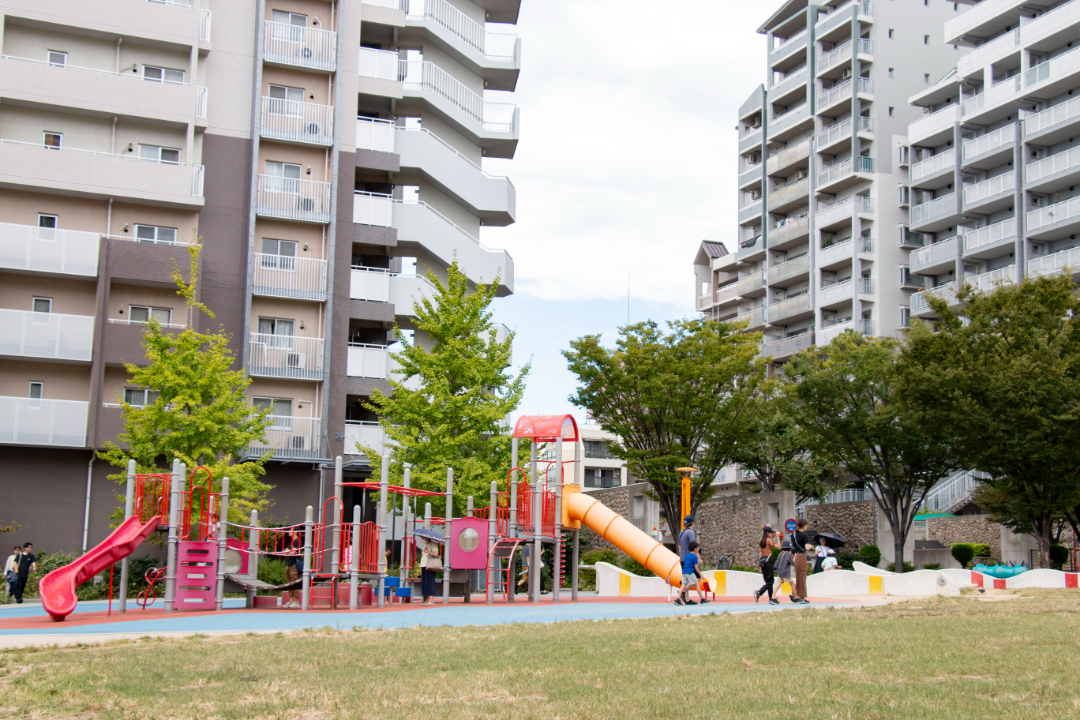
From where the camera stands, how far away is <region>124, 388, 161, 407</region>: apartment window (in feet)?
119

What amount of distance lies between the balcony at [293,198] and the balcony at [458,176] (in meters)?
4.19

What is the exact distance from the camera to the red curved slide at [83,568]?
1739 cm

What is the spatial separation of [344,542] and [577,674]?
16.4 m

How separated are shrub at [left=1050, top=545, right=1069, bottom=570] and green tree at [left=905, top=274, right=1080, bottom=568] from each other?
1.24m

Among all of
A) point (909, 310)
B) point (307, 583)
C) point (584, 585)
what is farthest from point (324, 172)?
point (909, 310)

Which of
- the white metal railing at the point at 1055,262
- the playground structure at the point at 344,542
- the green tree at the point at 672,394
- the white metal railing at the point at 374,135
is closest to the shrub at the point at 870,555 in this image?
the green tree at the point at 672,394

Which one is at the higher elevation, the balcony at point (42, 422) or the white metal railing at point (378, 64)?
the white metal railing at point (378, 64)

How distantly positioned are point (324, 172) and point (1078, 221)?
34.4 metres

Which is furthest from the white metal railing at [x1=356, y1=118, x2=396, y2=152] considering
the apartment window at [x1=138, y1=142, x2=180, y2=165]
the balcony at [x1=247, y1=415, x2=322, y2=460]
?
the balcony at [x1=247, y1=415, x2=322, y2=460]

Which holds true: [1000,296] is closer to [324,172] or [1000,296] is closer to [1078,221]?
[1078,221]

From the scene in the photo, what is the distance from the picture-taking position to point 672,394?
39.6 metres

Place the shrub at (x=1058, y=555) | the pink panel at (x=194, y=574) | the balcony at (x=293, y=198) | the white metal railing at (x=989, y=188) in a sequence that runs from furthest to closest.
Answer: the white metal railing at (x=989, y=188), the balcony at (x=293, y=198), the shrub at (x=1058, y=555), the pink panel at (x=194, y=574)

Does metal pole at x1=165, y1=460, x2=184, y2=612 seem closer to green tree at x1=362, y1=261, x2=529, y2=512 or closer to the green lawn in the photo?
the green lawn

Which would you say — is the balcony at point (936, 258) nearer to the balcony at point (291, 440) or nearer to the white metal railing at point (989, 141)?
the white metal railing at point (989, 141)
